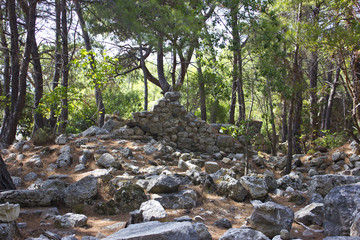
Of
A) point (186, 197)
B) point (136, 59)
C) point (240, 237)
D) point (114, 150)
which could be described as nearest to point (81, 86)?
point (136, 59)

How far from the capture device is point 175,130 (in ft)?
35.0

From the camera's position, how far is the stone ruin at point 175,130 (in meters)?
10.4

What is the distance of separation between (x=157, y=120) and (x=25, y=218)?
6.56m

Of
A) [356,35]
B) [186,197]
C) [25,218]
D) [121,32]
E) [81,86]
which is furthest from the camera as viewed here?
[81,86]

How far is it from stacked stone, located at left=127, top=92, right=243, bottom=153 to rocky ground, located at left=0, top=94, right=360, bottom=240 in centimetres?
95

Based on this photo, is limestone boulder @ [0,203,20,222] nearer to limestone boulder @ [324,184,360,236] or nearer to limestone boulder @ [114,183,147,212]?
limestone boulder @ [114,183,147,212]

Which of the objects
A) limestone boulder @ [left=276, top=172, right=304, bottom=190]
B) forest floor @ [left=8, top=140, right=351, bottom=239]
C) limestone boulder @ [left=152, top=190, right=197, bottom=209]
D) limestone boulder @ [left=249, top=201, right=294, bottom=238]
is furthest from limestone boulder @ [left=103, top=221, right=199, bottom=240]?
limestone boulder @ [left=276, top=172, right=304, bottom=190]

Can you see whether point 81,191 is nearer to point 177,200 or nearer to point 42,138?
point 177,200

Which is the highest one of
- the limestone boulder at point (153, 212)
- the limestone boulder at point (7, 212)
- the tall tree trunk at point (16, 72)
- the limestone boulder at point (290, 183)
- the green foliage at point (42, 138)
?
the tall tree trunk at point (16, 72)

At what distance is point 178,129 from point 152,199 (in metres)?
5.76

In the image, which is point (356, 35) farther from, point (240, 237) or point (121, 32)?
point (121, 32)

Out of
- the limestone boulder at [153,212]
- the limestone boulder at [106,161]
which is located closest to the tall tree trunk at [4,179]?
the limestone boulder at [153,212]

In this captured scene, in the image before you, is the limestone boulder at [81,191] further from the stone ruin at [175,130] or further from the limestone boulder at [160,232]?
the stone ruin at [175,130]

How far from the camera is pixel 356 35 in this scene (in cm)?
695
